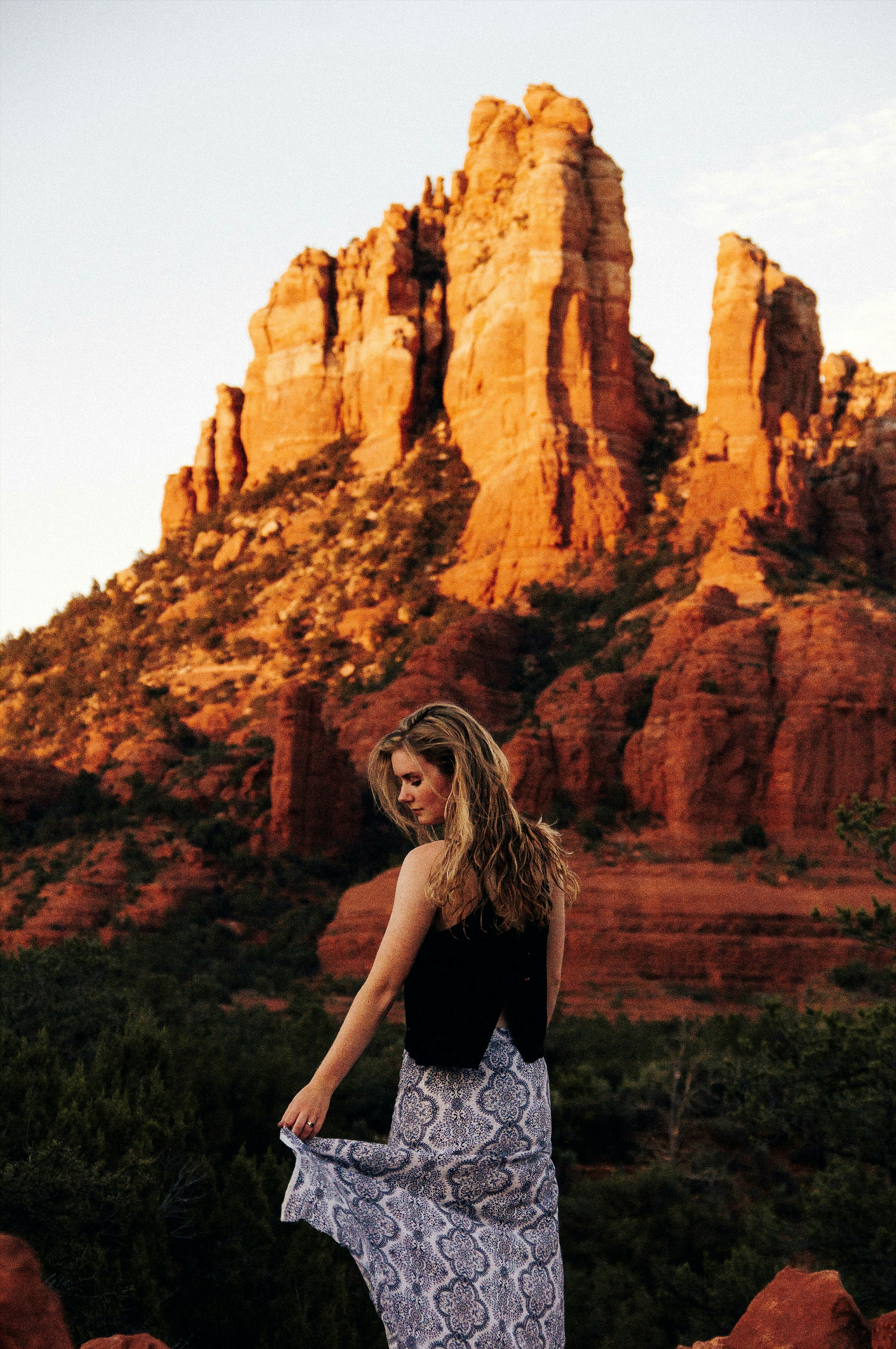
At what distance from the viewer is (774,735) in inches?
1312

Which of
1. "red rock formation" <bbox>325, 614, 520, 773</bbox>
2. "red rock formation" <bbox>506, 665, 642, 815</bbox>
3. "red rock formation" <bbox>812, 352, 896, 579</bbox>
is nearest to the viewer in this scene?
"red rock formation" <bbox>506, 665, 642, 815</bbox>

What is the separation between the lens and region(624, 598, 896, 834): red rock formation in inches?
1281

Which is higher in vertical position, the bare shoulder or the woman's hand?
the bare shoulder

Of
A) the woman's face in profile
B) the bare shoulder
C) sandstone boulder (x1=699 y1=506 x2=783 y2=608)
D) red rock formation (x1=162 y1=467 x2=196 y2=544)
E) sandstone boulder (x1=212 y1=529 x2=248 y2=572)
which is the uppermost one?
red rock formation (x1=162 y1=467 x2=196 y2=544)

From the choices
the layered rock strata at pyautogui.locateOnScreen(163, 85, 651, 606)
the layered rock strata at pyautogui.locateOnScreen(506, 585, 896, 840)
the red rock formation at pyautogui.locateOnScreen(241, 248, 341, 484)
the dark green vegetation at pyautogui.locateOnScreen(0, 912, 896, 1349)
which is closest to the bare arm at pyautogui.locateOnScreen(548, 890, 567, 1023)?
the dark green vegetation at pyautogui.locateOnScreen(0, 912, 896, 1349)

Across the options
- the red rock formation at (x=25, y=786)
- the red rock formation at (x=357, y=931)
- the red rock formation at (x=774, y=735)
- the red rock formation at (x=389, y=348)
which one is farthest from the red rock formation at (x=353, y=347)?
the red rock formation at (x=357, y=931)

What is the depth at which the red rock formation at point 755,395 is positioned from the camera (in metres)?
43.9

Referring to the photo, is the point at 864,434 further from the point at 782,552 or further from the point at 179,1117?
the point at 179,1117

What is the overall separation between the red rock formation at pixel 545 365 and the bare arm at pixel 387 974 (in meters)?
44.2

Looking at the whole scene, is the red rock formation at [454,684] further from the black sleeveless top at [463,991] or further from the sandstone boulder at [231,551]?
the black sleeveless top at [463,991]

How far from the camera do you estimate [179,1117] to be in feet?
39.4

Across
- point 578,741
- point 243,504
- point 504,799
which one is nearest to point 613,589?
point 578,741

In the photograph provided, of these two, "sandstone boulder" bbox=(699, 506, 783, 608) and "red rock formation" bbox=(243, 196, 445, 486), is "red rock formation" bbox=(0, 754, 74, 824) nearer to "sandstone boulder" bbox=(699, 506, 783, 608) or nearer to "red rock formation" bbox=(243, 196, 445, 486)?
"sandstone boulder" bbox=(699, 506, 783, 608)

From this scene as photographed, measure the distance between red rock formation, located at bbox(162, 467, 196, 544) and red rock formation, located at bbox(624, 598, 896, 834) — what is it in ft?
129
